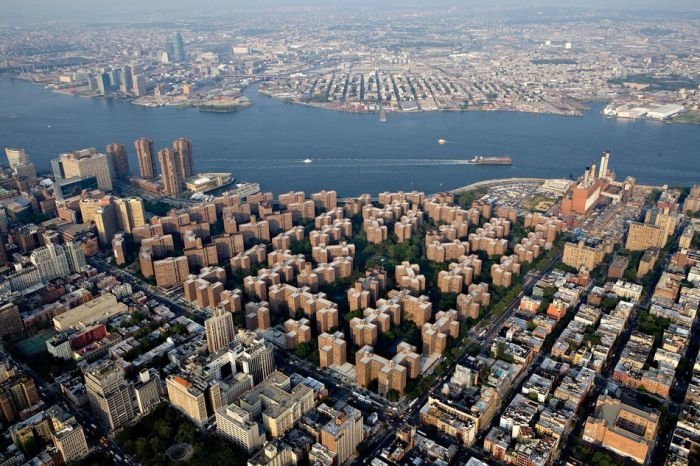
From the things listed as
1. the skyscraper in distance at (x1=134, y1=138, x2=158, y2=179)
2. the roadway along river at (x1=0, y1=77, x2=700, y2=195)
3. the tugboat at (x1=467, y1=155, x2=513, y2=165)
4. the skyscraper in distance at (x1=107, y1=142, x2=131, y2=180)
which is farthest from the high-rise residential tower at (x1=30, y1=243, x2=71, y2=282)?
the tugboat at (x1=467, y1=155, x2=513, y2=165)

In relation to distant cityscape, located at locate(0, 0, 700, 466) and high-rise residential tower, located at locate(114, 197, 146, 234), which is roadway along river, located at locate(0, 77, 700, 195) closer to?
distant cityscape, located at locate(0, 0, 700, 466)

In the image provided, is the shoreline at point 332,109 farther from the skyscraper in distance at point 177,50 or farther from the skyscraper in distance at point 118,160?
the skyscraper in distance at point 177,50

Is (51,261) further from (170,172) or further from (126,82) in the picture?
(126,82)

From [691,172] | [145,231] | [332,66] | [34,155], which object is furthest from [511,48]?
[145,231]

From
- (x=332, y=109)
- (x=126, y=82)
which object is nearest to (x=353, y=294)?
(x=332, y=109)

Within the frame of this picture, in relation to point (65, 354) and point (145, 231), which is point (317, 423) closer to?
point (65, 354)
